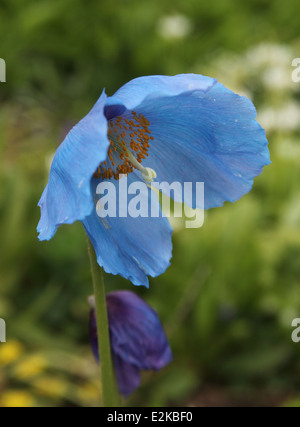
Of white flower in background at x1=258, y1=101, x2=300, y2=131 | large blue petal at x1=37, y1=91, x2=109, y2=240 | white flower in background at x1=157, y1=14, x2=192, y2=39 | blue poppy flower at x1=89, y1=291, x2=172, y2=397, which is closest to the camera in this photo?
large blue petal at x1=37, y1=91, x2=109, y2=240

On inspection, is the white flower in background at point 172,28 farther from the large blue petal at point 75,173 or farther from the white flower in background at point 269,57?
the large blue petal at point 75,173

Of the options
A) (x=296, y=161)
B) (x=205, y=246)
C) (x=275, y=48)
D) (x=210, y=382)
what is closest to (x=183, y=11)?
(x=275, y=48)

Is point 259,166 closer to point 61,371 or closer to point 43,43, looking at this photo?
point 61,371

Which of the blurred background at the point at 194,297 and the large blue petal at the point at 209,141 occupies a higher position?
the blurred background at the point at 194,297

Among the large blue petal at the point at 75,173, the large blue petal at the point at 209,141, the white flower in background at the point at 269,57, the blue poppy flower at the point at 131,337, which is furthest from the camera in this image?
the white flower in background at the point at 269,57

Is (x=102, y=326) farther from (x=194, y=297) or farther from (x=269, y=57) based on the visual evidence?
(x=269, y=57)

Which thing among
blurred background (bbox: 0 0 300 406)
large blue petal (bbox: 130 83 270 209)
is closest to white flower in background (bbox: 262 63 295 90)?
blurred background (bbox: 0 0 300 406)

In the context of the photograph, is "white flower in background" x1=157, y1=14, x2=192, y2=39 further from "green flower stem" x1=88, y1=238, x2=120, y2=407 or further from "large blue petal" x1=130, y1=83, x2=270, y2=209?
"green flower stem" x1=88, y1=238, x2=120, y2=407

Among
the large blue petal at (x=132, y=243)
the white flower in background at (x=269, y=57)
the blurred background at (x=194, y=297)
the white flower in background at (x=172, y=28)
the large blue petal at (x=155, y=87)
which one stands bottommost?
the large blue petal at (x=132, y=243)

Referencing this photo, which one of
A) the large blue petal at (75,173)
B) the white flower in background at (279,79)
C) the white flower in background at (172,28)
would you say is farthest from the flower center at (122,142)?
the white flower in background at (172,28)
